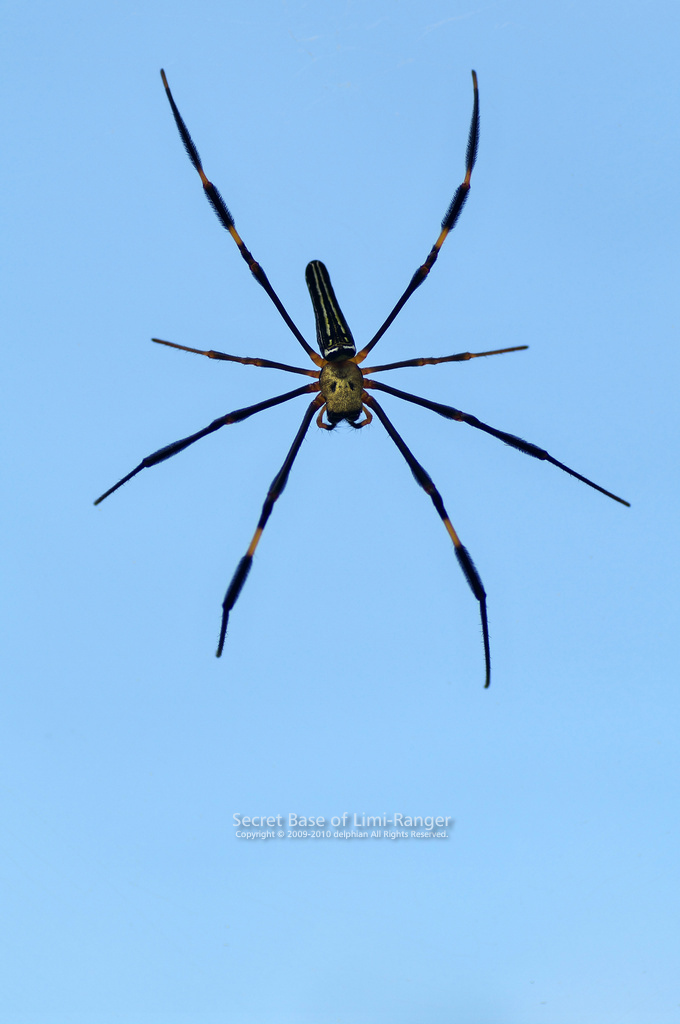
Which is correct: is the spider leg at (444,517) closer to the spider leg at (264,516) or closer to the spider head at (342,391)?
the spider head at (342,391)

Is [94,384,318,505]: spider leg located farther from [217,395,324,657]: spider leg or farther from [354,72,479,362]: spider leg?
[354,72,479,362]: spider leg

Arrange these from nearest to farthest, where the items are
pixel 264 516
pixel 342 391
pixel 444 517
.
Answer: pixel 264 516, pixel 444 517, pixel 342 391

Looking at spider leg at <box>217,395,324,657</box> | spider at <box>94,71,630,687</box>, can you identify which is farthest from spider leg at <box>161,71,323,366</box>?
spider leg at <box>217,395,324,657</box>

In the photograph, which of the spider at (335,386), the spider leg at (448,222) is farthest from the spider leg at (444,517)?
the spider leg at (448,222)

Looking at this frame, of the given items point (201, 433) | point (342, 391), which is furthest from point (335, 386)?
point (201, 433)

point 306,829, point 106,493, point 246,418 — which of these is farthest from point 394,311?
point 306,829

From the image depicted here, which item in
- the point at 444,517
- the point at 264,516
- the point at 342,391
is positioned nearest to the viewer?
the point at 264,516

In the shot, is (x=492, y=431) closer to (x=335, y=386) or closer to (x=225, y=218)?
(x=335, y=386)
